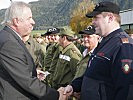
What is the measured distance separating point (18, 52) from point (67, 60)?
Result: 2.59 meters

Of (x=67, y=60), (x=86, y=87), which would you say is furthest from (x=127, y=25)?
(x=86, y=87)

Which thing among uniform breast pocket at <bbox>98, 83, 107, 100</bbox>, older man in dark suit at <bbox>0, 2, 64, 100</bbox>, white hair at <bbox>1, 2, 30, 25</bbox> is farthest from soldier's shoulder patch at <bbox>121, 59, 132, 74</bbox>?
white hair at <bbox>1, 2, 30, 25</bbox>

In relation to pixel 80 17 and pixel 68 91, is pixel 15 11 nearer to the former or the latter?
pixel 68 91

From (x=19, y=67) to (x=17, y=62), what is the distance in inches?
2.6

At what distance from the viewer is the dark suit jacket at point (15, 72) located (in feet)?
11.2

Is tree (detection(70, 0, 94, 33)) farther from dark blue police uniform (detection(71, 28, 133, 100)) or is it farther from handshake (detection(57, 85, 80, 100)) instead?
dark blue police uniform (detection(71, 28, 133, 100))

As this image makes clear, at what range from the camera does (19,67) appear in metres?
3.46

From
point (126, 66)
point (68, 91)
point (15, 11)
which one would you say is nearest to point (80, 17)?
point (68, 91)

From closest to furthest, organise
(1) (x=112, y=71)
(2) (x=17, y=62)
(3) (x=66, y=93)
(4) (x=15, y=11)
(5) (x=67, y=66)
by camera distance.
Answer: (1) (x=112, y=71) → (2) (x=17, y=62) → (4) (x=15, y=11) → (3) (x=66, y=93) → (5) (x=67, y=66)

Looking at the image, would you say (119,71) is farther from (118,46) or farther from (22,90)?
(22,90)

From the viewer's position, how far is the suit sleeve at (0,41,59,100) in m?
3.42

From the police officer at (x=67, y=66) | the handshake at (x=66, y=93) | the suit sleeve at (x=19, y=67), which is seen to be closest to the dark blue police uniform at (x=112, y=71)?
the handshake at (x=66, y=93)

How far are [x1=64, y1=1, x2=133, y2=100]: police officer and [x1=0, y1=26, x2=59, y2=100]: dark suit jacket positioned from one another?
0.70 m

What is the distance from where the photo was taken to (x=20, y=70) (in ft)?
11.4
